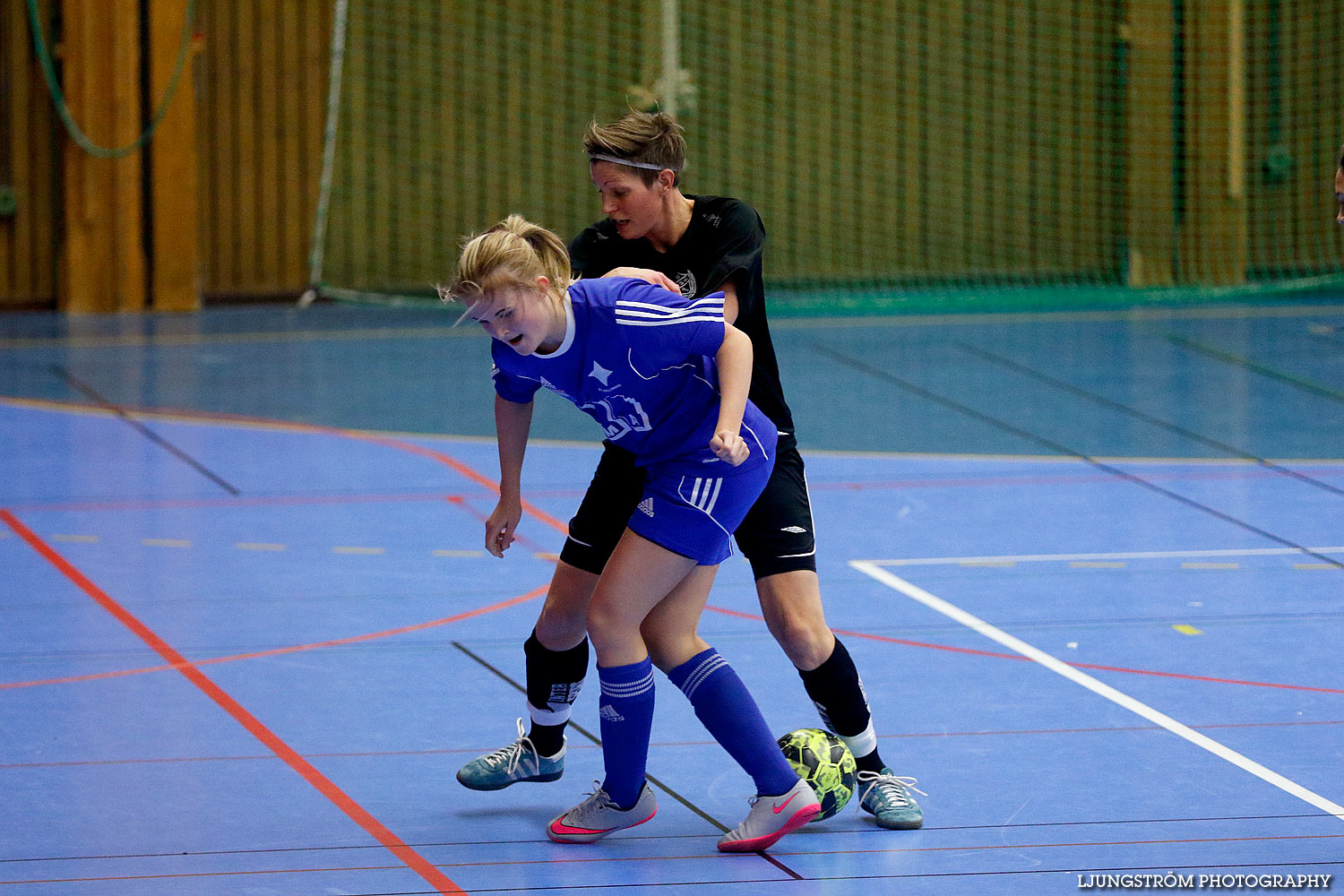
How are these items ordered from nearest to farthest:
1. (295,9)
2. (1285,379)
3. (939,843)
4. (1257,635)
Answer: (939,843) → (1257,635) → (1285,379) → (295,9)

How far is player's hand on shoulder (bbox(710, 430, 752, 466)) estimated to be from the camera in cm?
297

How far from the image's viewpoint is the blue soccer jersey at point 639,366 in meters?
3.10

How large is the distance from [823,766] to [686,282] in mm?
1050

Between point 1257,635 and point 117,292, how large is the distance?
32.0 feet

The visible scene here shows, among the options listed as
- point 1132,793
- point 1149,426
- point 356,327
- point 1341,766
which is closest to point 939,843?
point 1132,793

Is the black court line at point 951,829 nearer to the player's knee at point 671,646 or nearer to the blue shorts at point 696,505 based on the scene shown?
the player's knee at point 671,646

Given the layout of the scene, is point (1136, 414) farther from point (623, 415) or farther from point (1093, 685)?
point (623, 415)

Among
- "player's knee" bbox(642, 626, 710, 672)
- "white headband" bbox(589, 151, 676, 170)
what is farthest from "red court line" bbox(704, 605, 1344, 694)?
"white headband" bbox(589, 151, 676, 170)

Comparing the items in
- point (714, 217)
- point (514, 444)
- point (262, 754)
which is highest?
point (714, 217)

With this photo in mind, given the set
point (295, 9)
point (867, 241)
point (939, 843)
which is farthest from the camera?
point (867, 241)

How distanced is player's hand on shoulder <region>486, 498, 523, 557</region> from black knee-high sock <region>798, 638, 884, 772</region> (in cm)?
67

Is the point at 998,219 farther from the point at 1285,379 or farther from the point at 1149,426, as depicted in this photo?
the point at 1149,426

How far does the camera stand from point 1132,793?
11.5ft
